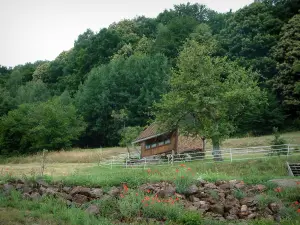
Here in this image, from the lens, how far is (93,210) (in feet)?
39.8

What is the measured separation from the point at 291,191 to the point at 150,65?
1809 inches

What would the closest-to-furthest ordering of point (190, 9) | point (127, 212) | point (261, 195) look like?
point (127, 212) → point (261, 195) → point (190, 9)

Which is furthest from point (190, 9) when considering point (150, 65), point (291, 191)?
point (291, 191)

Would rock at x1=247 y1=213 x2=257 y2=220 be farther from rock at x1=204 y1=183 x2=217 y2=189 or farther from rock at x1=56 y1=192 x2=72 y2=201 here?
rock at x1=56 y1=192 x2=72 y2=201

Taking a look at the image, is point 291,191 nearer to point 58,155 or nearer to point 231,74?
point 231,74

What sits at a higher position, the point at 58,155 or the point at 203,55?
the point at 203,55

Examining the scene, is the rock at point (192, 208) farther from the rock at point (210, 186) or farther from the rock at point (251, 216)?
the rock at point (210, 186)

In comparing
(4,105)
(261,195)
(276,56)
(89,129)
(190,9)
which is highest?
(190,9)

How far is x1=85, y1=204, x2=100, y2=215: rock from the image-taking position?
12.0m

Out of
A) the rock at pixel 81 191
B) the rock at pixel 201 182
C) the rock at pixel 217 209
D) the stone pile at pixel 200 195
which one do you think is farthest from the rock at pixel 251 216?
the rock at pixel 81 191

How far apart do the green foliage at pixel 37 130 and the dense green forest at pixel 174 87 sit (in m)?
0.14

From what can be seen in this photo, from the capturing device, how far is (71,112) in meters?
55.4

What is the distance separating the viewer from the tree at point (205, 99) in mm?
29453

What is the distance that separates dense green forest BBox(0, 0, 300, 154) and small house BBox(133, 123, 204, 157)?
216 cm
